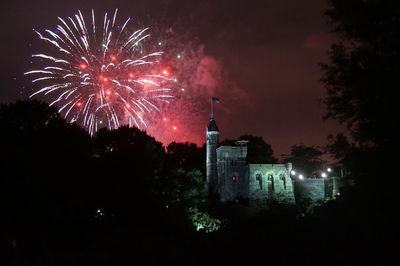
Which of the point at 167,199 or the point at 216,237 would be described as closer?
the point at 216,237

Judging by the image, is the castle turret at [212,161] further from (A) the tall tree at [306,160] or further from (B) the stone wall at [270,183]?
(A) the tall tree at [306,160]

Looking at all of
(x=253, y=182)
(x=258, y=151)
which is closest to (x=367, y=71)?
(x=253, y=182)

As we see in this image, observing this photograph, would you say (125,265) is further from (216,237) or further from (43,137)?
(43,137)

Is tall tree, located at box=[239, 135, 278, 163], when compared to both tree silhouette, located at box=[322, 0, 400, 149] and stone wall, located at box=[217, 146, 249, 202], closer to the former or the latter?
stone wall, located at box=[217, 146, 249, 202]

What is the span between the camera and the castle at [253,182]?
237 feet

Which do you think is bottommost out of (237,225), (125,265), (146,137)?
(125,265)

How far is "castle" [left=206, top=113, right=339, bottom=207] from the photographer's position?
237 ft

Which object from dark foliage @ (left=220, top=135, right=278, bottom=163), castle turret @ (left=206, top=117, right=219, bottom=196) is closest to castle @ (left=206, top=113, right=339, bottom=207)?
castle turret @ (left=206, top=117, right=219, bottom=196)

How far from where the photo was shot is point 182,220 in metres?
49.6

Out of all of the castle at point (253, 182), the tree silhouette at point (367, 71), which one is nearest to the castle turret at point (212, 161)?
the castle at point (253, 182)

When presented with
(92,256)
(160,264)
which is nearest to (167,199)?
(92,256)

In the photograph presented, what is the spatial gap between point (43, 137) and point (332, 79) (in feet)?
85.5

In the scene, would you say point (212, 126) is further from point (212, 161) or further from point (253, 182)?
point (253, 182)

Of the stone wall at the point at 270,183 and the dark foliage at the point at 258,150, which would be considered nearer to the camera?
the stone wall at the point at 270,183
